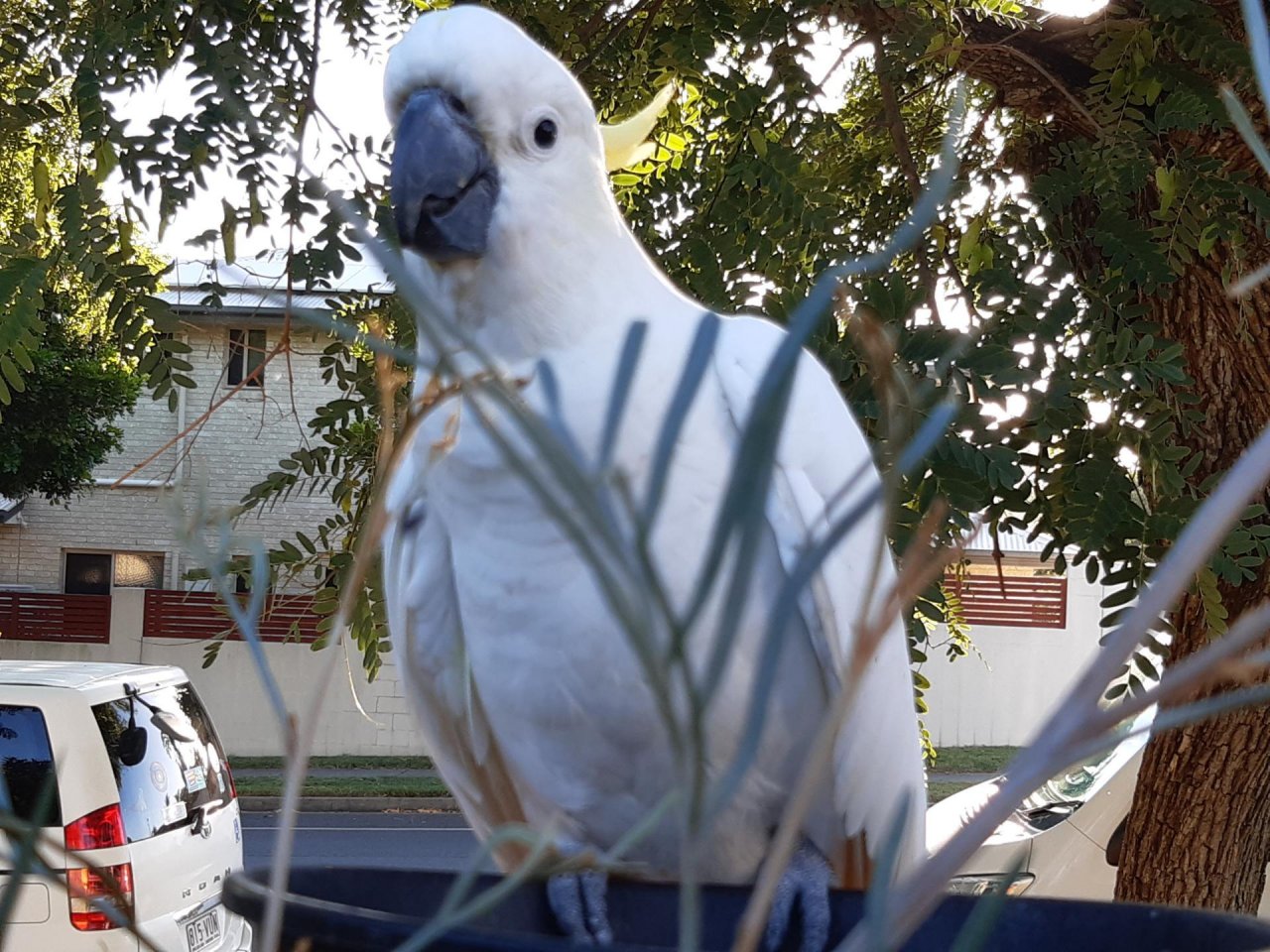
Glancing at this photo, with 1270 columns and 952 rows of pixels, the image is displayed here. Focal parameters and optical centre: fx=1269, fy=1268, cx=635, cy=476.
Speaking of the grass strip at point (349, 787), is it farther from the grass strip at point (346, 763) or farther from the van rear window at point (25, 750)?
the van rear window at point (25, 750)

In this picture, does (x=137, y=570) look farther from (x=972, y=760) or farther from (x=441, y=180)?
(x=441, y=180)

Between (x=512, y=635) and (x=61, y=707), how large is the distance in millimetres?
3226

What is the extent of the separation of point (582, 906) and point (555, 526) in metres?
0.26

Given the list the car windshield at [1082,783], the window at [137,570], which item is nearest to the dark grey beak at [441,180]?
the car windshield at [1082,783]

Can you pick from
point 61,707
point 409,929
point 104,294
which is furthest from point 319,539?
point 61,707

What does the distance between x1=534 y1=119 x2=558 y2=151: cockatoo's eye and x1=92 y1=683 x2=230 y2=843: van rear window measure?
3.24m

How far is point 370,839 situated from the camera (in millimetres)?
7699

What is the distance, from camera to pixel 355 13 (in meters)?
1.85

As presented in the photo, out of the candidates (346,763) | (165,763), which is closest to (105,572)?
(346,763)

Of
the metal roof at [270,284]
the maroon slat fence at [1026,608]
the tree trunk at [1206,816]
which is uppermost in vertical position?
the metal roof at [270,284]

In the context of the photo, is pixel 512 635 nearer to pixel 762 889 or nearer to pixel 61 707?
pixel 762 889

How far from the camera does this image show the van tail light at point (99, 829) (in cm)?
360

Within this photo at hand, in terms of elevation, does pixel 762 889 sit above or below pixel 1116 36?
below

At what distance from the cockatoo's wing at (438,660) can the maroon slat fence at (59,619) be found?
9.62 meters
